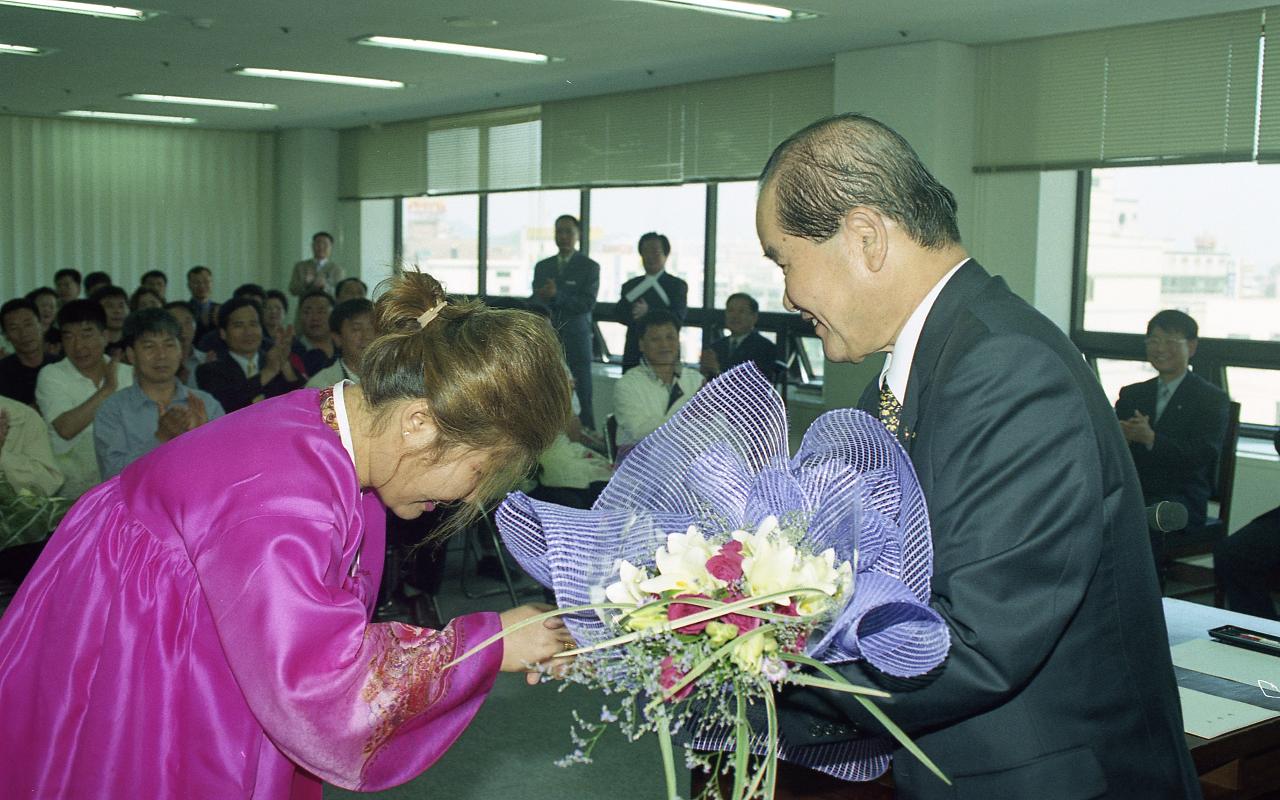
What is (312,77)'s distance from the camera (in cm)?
938

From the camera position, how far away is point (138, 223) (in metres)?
13.2

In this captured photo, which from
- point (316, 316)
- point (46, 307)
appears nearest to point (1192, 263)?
point (316, 316)

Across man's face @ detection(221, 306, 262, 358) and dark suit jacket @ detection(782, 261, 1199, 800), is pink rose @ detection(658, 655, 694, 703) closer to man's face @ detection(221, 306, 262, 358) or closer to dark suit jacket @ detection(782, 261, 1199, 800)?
dark suit jacket @ detection(782, 261, 1199, 800)

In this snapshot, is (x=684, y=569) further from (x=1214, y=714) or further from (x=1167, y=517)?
(x=1167, y=517)

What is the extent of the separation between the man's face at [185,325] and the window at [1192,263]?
5096 mm

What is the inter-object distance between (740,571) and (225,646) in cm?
63

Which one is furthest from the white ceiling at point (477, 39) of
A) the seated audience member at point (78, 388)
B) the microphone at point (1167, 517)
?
the microphone at point (1167, 517)

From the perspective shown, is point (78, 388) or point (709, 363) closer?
point (78, 388)

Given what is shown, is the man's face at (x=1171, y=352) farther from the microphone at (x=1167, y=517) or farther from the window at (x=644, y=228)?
the window at (x=644, y=228)

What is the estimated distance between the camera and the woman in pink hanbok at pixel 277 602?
54.7 inches

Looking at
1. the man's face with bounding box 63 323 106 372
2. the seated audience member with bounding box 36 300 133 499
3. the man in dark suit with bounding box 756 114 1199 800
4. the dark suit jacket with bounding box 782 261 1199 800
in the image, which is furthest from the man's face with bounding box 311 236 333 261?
the dark suit jacket with bounding box 782 261 1199 800

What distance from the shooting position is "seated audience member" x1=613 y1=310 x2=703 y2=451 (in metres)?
5.86

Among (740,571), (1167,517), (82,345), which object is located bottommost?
(1167,517)

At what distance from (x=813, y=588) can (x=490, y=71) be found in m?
8.37
